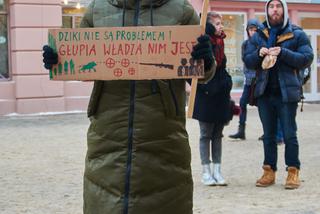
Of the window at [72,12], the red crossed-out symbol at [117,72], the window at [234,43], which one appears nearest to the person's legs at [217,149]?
the red crossed-out symbol at [117,72]

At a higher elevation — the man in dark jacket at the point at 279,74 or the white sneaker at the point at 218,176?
the man in dark jacket at the point at 279,74

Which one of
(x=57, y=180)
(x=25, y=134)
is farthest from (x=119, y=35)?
(x=25, y=134)

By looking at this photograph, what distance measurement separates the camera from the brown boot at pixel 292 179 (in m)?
7.09

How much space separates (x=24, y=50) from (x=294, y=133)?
10343 millimetres

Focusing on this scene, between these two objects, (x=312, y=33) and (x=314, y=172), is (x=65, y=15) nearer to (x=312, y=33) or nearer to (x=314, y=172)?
(x=312, y=33)

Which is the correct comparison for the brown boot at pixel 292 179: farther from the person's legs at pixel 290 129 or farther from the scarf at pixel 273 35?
the scarf at pixel 273 35

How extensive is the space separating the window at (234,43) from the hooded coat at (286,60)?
12172 millimetres

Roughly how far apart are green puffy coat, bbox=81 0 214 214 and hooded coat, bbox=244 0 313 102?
3535 mm

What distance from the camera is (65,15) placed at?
56.7ft

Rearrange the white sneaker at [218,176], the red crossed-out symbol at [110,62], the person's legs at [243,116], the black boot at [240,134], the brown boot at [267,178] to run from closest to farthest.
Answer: the red crossed-out symbol at [110,62], the brown boot at [267,178], the white sneaker at [218,176], the person's legs at [243,116], the black boot at [240,134]

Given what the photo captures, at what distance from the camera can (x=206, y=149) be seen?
736cm

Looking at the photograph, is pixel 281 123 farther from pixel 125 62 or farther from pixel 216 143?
pixel 125 62

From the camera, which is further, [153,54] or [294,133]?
[294,133]

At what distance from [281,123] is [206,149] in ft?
2.79
